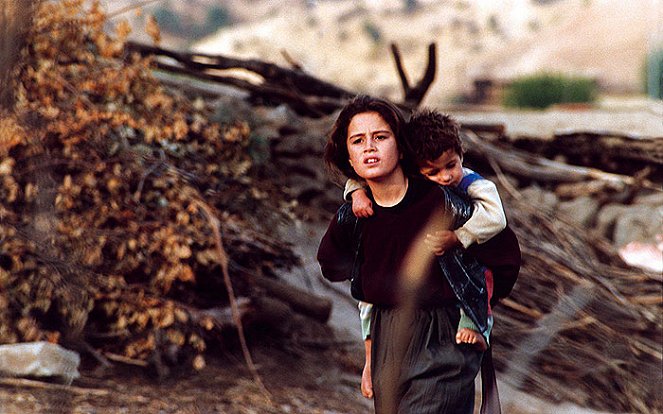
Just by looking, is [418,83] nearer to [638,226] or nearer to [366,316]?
[638,226]

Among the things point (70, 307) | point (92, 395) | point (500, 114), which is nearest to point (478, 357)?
point (92, 395)

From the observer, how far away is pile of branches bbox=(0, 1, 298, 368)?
4.45 metres

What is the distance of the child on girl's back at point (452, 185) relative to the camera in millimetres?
2451

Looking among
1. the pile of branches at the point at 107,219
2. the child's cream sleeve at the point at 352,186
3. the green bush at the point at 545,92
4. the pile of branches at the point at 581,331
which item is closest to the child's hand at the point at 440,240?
the child's cream sleeve at the point at 352,186

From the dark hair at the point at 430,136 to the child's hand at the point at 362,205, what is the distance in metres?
0.18

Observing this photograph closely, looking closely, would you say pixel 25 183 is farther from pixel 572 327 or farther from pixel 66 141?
pixel 572 327

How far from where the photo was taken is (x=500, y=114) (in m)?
8.56

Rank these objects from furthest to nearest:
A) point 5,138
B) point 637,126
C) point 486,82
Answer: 1. point 486,82
2. point 637,126
3. point 5,138

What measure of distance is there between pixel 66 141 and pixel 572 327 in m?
3.01

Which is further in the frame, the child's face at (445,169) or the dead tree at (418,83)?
the dead tree at (418,83)

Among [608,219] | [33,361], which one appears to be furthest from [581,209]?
[33,361]

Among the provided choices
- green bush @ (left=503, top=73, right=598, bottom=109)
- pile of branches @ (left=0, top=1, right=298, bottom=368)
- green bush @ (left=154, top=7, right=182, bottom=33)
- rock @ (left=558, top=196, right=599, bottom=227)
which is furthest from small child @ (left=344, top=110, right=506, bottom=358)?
green bush @ (left=154, top=7, right=182, bottom=33)

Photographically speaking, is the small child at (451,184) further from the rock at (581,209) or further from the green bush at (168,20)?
the green bush at (168,20)

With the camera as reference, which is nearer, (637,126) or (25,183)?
(25,183)
